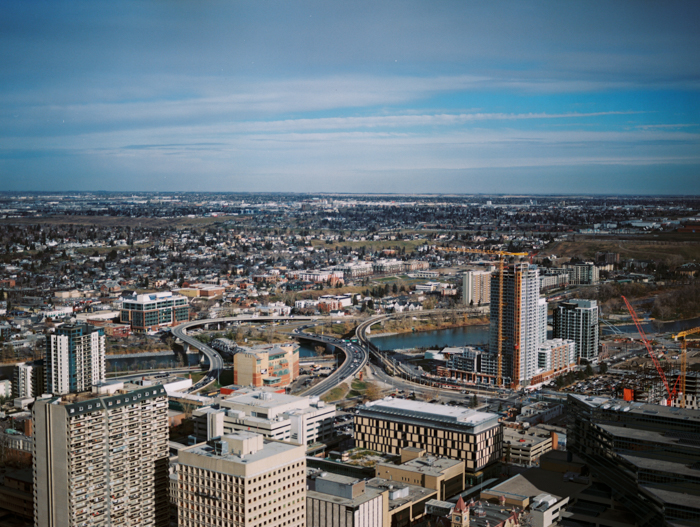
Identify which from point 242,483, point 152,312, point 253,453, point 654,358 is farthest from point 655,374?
point 152,312

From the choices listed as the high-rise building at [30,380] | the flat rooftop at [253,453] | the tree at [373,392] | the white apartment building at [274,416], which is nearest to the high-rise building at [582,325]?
the tree at [373,392]

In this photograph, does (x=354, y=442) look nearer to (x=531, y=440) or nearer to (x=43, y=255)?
(x=531, y=440)

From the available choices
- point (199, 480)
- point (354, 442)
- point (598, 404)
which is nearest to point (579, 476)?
point (598, 404)

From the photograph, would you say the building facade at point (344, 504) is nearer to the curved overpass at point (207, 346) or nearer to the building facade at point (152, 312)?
the curved overpass at point (207, 346)

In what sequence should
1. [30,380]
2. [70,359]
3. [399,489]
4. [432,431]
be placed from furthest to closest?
[30,380] < [70,359] < [432,431] < [399,489]

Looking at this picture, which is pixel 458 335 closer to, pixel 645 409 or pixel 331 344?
pixel 331 344

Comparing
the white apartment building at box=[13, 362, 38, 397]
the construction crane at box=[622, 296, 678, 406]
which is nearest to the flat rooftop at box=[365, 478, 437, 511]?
the construction crane at box=[622, 296, 678, 406]
